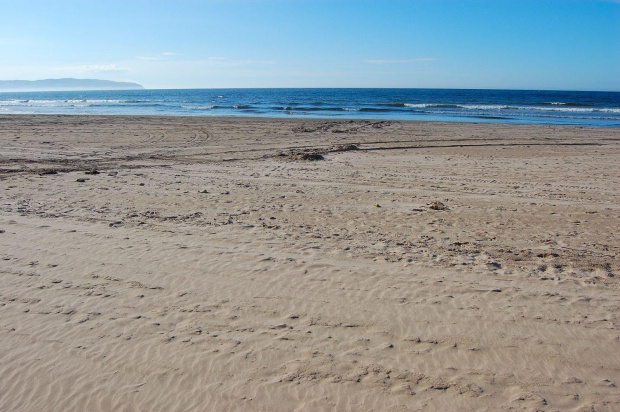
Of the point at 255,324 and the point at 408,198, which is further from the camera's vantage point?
the point at 408,198

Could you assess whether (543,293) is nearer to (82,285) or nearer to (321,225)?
(321,225)

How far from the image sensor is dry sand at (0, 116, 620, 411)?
135 inches

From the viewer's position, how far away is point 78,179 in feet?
33.1

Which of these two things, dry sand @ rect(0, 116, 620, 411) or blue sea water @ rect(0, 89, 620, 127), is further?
blue sea water @ rect(0, 89, 620, 127)

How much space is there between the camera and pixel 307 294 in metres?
4.82

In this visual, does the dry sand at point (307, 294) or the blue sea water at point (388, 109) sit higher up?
the blue sea water at point (388, 109)

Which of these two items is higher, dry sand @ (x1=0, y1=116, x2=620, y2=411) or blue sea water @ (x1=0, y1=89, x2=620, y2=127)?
blue sea water @ (x1=0, y1=89, x2=620, y2=127)

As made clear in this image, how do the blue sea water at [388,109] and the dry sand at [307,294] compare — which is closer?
the dry sand at [307,294]

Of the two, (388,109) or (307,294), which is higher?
(388,109)

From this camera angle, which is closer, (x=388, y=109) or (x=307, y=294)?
(x=307, y=294)

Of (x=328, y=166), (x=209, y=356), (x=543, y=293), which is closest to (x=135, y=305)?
(x=209, y=356)

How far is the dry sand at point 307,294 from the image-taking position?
343 cm

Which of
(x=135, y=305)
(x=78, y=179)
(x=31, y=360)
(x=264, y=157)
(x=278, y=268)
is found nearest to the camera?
(x=31, y=360)

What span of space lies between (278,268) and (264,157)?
8.91 meters
